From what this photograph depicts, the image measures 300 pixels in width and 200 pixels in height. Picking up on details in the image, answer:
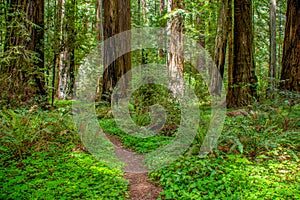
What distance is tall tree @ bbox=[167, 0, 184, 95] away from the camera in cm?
984

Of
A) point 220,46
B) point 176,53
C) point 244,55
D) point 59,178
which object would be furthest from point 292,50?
point 59,178

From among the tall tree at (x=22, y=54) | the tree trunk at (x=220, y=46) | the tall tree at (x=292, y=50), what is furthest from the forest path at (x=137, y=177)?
the tree trunk at (x=220, y=46)

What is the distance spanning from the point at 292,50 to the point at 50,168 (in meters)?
7.44

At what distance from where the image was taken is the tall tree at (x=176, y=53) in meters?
9.84

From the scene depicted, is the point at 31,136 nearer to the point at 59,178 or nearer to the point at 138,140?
the point at 59,178

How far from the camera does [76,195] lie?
331 cm

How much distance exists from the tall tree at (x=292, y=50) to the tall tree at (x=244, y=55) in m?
1.07

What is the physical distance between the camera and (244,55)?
8.55 m

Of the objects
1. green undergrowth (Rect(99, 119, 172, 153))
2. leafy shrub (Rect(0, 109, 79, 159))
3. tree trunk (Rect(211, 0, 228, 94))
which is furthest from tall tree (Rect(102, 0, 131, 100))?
tree trunk (Rect(211, 0, 228, 94))

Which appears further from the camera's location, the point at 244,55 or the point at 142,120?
the point at 244,55

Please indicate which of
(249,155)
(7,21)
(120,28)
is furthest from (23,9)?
(249,155)

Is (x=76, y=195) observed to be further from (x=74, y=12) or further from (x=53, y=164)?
(x=74, y=12)

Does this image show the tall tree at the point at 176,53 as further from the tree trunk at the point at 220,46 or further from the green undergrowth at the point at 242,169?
A: the green undergrowth at the point at 242,169

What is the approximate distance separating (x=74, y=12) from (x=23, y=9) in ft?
5.69
